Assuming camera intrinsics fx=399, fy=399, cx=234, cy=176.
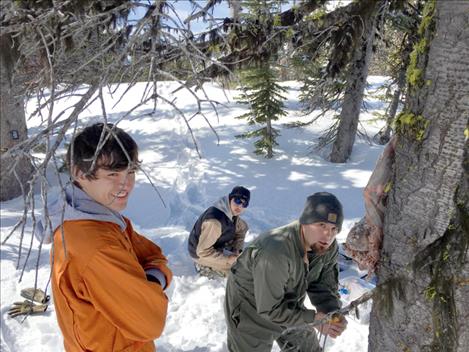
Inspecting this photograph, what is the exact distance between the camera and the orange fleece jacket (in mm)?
1719

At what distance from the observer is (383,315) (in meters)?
1.80

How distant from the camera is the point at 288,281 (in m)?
2.67

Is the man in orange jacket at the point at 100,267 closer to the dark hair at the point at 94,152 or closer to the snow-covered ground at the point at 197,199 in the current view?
the dark hair at the point at 94,152

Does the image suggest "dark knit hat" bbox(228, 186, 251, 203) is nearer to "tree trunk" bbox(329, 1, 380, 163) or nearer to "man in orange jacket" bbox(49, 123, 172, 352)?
"man in orange jacket" bbox(49, 123, 172, 352)

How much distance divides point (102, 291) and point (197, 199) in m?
6.83

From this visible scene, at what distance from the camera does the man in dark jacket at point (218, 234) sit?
4.66 meters

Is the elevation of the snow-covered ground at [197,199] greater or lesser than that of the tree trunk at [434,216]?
lesser

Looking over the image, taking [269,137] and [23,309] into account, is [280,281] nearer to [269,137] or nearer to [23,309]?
[23,309]

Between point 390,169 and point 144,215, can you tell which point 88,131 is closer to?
point 390,169

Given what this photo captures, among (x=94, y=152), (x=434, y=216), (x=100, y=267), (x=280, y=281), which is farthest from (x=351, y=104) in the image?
(x=100, y=267)

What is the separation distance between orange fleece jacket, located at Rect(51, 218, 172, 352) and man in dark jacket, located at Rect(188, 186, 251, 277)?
2738mm

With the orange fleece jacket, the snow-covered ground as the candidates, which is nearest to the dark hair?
the snow-covered ground

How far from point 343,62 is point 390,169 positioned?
1511 millimetres

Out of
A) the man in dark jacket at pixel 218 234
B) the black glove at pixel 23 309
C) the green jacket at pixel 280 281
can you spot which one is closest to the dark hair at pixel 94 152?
the green jacket at pixel 280 281
